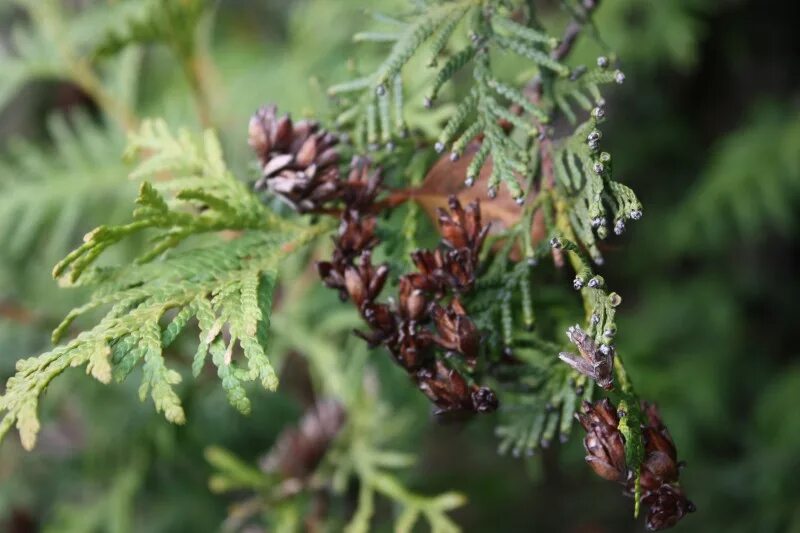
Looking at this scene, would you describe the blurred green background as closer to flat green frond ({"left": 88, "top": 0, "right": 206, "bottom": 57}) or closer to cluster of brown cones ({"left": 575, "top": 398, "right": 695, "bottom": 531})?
flat green frond ({"left": 88, "top": 0, "right": 206, "bottom": 57})

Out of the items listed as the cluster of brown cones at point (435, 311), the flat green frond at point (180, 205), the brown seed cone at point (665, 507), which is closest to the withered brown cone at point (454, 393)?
the cluster of brown cones at point (435, 311)

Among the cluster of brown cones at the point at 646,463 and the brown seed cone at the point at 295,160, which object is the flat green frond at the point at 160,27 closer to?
the brown seed cone at the point at 295,160

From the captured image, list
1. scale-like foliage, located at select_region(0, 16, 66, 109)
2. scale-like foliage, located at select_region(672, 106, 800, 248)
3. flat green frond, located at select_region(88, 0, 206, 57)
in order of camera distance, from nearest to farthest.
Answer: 1. flat green frond, located at select_region(88, 0, 206, 57)
2. scale-like foliage, located at select_region(0, 16, 66, 109)
3. scale-like foliage, located at select_region(672, 106, 800, 248)

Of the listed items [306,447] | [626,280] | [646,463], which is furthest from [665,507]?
[626,280]

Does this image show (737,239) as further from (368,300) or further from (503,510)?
(368,300)

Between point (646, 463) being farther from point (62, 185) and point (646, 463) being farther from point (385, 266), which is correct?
point (62, 185)

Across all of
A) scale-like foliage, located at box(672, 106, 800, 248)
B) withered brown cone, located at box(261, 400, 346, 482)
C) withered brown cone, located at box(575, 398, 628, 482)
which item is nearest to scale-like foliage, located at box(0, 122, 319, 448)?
withered brown cone, located at box(575, 398, 628, 482)

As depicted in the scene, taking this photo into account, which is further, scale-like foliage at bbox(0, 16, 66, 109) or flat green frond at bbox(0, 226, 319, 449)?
scale-like foliage at bbox(0, 16, 66, 109)
